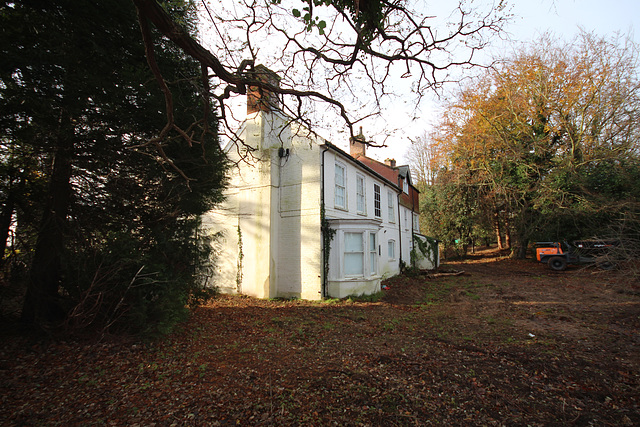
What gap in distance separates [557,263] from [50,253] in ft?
79.6

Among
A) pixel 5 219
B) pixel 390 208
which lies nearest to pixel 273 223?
pixel 5 219

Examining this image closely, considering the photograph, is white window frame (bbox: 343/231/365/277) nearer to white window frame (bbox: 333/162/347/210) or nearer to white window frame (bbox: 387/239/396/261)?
white window frame (bbox: 333/162/347/210)

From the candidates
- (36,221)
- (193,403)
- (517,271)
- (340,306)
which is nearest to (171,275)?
(36,221)

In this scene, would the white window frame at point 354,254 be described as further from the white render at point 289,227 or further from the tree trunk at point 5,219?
the tree trunk at point 5,219

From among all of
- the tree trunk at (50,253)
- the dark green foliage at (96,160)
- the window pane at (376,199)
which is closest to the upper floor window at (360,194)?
the window pane at (376,199)

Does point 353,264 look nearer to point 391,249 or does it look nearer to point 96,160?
point 391,249

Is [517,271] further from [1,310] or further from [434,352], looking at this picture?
[1,310]

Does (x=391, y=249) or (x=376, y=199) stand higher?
(x=376, y=199)

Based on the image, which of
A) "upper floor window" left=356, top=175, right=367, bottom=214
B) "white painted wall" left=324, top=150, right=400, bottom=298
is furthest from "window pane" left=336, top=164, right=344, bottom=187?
"upper floor window" left=356, top=175, right=367, bottom=214

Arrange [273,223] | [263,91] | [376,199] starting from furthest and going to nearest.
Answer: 1. [376,199]
2. [273,223]
3. [263,91]

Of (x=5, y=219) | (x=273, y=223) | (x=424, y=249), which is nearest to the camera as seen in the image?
(x=5, y=219)

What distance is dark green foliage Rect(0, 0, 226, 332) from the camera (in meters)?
4.85

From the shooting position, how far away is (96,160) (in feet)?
19.3

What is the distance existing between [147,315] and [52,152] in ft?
11.6
